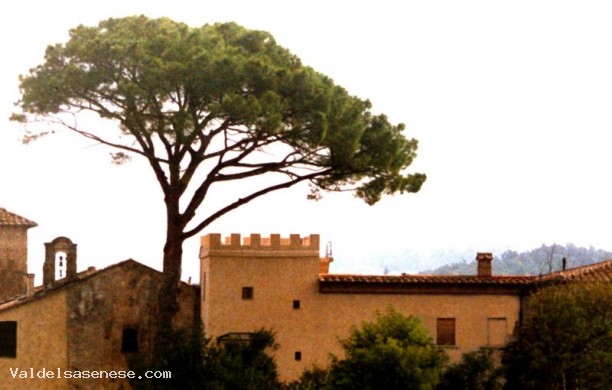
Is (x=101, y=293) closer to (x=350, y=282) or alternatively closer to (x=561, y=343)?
(x=350, y=282)

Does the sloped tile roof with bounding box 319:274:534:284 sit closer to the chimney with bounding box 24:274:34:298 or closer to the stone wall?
the chimney with bounding box 24:274:34:298

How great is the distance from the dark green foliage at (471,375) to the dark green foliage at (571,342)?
40.8 inches

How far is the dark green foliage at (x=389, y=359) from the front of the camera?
111 feet

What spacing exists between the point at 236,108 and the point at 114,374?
10716mm

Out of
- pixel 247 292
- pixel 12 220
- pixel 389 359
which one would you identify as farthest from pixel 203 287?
pixel 12 220

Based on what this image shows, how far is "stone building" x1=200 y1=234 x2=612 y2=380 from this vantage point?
38250mm

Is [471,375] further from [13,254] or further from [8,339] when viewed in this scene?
[13,254]

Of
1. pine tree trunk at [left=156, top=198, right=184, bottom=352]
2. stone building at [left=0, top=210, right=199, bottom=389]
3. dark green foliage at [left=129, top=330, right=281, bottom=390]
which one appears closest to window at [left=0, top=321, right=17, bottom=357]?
stone building at [left=0, top=210, right=199, bottom=389]

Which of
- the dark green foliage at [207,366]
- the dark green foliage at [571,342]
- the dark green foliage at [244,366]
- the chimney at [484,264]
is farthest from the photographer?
the chimney at [484,264]

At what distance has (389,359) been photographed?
33.9 m

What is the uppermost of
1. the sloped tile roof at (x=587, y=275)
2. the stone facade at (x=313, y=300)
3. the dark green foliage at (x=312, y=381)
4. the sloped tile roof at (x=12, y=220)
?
the sloped tile roof at (x=12, y=220)

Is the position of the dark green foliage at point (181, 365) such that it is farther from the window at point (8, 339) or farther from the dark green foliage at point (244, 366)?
the window at point (8, 339)

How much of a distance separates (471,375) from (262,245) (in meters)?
8.34

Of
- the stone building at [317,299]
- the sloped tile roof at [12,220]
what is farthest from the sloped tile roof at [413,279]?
the sloped tile roof at [12,220]
